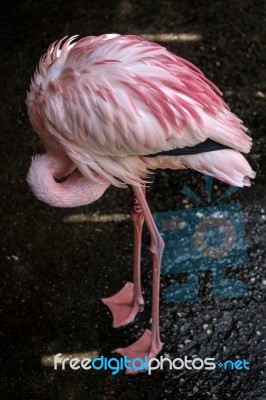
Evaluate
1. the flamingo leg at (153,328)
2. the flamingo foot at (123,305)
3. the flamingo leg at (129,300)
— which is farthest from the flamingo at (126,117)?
the flamingo foot at (123,305)

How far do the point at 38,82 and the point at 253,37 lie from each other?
1758 millimetres

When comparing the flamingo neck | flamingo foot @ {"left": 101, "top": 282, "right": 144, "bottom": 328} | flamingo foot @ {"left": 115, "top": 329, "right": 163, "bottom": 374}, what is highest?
the flamingo neck

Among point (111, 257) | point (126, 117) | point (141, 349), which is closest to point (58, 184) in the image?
point (126, 117)

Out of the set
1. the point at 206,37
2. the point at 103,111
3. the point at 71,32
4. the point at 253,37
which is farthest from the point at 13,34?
the point at 103,111

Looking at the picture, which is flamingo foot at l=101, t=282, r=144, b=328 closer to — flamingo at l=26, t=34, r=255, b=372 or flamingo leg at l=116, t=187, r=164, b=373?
flamingo leg at l=116, t=187, r=164, b=373

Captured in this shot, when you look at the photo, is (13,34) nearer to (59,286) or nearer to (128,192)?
(128,192)

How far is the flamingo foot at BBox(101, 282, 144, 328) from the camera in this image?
2.85 meters

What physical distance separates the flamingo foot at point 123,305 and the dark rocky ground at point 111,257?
3 centimetres

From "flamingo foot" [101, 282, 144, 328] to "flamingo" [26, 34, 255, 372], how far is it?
0.61m

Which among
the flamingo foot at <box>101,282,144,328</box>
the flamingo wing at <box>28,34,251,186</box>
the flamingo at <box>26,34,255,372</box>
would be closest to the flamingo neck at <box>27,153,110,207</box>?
the flamingo at <box>26,34,255,372</box>

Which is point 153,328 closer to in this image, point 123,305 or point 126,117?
point 123,305

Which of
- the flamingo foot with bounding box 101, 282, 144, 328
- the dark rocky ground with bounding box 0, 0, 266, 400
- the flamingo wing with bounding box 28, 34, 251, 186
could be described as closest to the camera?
the flamingo wing with bounding box 28, 34, 251, 186

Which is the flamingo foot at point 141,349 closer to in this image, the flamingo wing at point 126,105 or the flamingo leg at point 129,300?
the flamingo leg at point 129,300

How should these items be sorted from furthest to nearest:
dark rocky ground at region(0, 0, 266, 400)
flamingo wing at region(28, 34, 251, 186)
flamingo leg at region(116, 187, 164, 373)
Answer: dark rocky ground at region(0, 0, 266, 400), flamingo leg at region(116, 187, 164, 373), flamingo wing at region(28, 34, 251, 186)
